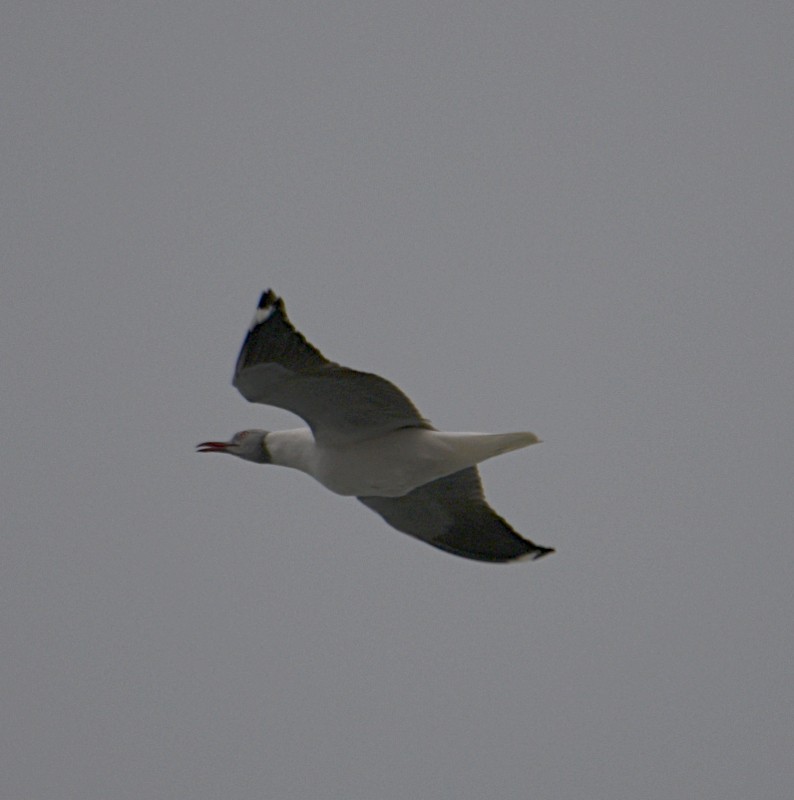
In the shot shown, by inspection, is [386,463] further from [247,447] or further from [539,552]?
[539,552]

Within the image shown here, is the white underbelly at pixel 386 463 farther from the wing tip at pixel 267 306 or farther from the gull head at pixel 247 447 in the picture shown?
the wing tip at pixel 267 306

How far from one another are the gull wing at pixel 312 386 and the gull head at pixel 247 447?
741 mm

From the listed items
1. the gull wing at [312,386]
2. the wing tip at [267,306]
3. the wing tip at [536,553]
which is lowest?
the wing tip at [536,553]

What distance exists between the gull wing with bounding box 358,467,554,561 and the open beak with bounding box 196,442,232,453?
1208 millimetres

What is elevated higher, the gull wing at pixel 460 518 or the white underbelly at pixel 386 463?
the white underbelly at pixel 386 463

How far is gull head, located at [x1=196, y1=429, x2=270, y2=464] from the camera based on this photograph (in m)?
11.8

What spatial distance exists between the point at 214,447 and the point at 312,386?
184 centimetres

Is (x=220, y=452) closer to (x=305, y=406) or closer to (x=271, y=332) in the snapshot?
(x=305, y=406)

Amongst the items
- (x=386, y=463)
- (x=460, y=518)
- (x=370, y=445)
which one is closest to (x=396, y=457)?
(x=386, y=463)

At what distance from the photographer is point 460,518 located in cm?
1227

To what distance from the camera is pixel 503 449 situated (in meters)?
10.8

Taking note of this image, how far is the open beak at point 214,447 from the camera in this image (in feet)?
39.4

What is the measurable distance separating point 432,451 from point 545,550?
1.65 metres

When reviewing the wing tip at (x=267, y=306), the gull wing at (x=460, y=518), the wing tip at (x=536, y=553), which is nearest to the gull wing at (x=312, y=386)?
the wing tip at (x=267, y=306)
